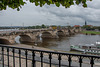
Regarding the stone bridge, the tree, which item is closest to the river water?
the stone bridge

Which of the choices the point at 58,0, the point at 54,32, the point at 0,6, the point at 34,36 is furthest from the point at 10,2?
the point at 54,32

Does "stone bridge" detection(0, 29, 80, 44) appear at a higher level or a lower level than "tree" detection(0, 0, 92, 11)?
lower

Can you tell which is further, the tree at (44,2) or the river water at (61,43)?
the river water at (61,43)

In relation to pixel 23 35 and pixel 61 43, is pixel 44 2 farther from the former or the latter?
pixel 23 35

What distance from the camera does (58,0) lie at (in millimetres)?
3334

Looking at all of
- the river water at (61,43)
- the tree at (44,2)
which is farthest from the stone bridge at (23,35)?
the tree at (44,2)

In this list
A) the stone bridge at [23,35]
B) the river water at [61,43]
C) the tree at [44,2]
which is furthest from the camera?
the stone bridge at [23,35]

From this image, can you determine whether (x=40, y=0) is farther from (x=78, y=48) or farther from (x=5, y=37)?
(x=5, y=37)

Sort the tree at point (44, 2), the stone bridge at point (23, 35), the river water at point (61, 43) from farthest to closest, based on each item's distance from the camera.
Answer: the stone bridge at point (23, 35) → the river water at point (61, 43) → the tree at point (44, 2)

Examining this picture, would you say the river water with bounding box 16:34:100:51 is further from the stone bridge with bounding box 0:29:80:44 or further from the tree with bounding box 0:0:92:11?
the tree with bounding box 0:0:92:11

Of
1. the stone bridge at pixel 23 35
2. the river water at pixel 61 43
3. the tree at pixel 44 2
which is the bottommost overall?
the river water at pixel 61 43

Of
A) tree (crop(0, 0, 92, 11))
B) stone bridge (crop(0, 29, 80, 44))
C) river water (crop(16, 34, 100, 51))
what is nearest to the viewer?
tree (crop(0, 0, 92, 11))

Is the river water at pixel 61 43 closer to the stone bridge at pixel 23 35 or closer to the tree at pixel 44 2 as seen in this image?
the stone bridge at pixel 23 35

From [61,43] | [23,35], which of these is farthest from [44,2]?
[23,35]
